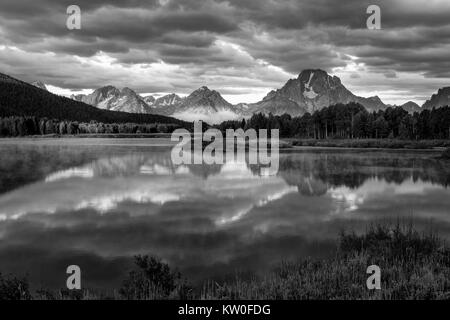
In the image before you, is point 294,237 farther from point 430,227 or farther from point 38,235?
point 38,235

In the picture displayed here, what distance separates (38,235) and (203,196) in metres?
15.0

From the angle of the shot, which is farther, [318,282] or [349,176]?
[349,176]

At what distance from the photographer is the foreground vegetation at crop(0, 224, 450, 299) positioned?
1231 centimetres

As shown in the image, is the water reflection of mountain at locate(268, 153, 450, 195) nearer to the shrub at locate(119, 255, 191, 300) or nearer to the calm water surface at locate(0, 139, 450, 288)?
the calm water surface at locate(0, 139, 450, 288)

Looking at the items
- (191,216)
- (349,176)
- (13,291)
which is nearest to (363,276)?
→ (13,291)

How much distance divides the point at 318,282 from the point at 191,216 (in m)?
14.5

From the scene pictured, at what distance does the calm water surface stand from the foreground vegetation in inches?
62.5

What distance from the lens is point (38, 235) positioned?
22.0 m

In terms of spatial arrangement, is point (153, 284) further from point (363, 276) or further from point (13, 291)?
point (363, 276)

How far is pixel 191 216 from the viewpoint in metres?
26.7

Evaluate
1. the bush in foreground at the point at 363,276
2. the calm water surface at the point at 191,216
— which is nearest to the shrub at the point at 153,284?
the bush in foreground at the point at 363,276

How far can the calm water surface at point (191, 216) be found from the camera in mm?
17719
